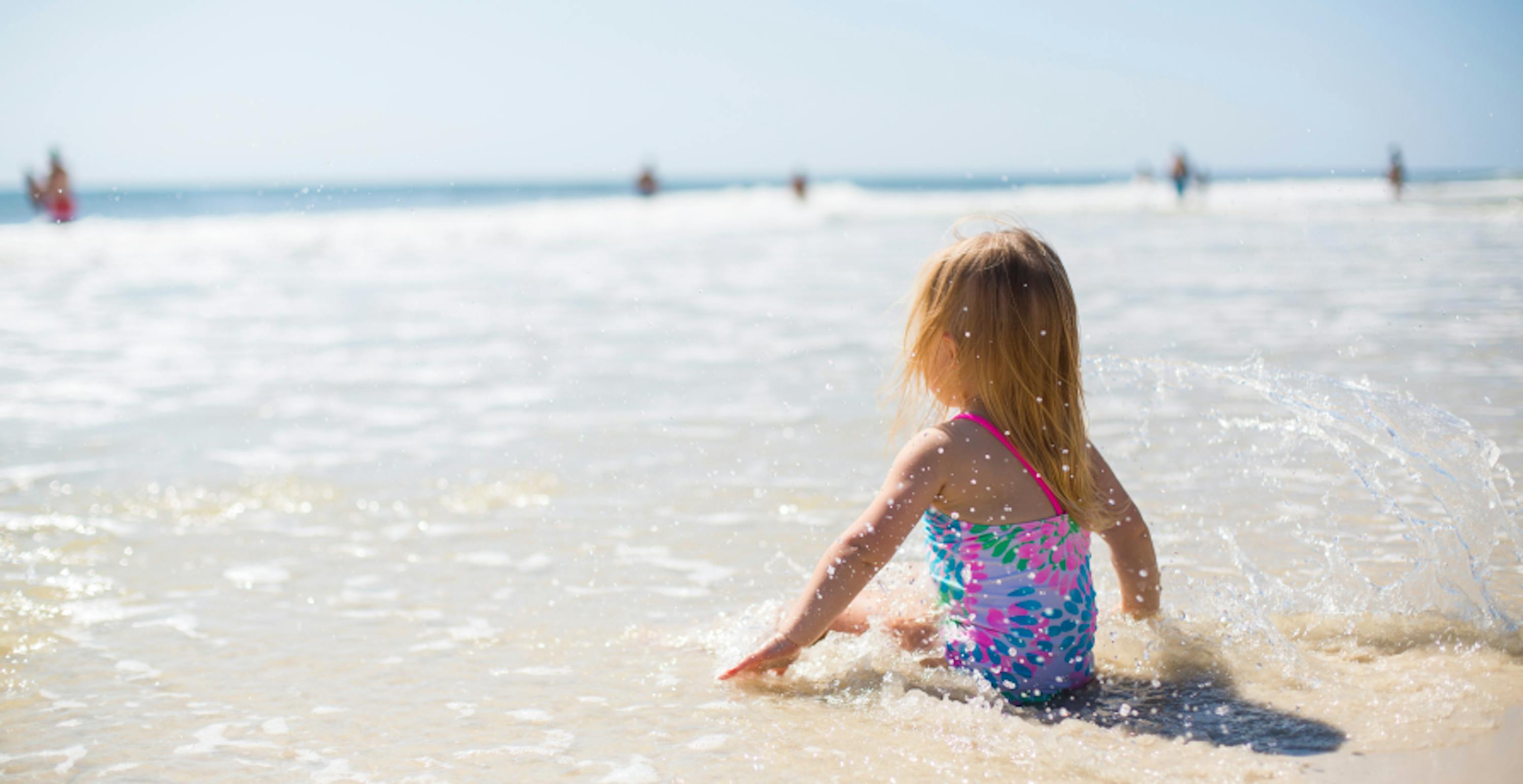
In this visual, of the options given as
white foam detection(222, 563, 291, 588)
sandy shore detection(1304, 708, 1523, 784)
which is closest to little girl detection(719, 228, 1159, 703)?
sandy shore detection(1304, 708, 1523, 784)

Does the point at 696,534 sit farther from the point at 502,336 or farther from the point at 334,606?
the point at 502,336

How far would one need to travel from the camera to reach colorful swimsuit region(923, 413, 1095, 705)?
8.14 feet

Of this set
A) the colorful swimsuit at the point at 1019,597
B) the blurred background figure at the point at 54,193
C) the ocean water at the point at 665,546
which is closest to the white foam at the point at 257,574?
the ocean water at the point at 665,546

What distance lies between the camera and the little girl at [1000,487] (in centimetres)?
244

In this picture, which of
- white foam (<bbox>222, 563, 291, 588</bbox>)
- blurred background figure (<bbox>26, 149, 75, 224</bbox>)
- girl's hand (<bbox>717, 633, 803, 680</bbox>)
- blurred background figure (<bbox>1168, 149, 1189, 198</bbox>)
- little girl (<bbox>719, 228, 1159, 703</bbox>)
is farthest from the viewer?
blurred background figure (<bbox>1168, 149, 1189, 198</bbox>)

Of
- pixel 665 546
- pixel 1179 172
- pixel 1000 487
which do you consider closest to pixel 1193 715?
pixel 1000 487

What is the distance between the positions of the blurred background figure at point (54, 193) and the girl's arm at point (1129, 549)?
72.0 ft

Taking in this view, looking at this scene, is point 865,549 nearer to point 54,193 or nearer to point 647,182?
point 54,193

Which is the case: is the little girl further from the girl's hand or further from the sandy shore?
the sandy shore

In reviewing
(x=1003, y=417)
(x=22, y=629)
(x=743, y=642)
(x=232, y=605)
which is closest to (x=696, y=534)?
(x=743, y=642)

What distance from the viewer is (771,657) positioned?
2.60 metres

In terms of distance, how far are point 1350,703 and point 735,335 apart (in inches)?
244

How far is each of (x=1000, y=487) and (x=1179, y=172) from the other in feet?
101

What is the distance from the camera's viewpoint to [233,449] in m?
5.39
